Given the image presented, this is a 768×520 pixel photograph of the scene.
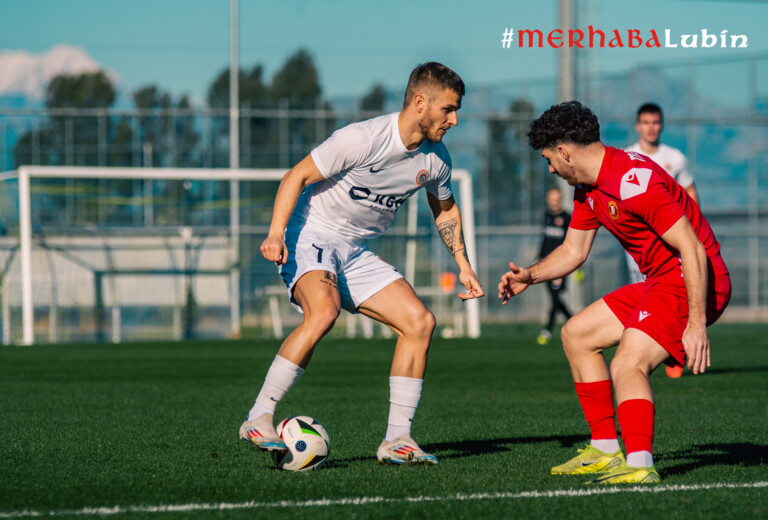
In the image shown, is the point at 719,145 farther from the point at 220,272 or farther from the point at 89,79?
the point at 89,79

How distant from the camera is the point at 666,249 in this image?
14.3 feet

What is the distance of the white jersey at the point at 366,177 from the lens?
491cm

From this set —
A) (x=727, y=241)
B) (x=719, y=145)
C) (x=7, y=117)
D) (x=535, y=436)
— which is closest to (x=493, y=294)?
(x=727, y=241)

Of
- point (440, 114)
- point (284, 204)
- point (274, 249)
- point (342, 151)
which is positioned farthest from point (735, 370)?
point (274, 249)

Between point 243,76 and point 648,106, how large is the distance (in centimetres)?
3439

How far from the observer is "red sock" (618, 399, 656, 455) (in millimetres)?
4191

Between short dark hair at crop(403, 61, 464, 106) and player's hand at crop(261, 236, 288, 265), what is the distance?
0.97 meters

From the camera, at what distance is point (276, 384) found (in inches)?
187

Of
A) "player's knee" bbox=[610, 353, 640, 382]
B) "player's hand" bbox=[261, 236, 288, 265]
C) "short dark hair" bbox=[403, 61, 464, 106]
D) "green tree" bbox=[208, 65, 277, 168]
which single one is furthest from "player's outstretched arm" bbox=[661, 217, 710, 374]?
"green tree" bbox=[208, 65, 277, 168]

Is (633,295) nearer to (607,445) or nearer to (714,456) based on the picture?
(607,445)

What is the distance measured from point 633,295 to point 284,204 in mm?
1667

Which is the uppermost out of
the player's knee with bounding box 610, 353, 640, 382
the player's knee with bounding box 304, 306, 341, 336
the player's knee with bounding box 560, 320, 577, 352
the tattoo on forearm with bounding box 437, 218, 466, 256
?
the tattoo on forearm with bounding box 437, 218, 466, 256

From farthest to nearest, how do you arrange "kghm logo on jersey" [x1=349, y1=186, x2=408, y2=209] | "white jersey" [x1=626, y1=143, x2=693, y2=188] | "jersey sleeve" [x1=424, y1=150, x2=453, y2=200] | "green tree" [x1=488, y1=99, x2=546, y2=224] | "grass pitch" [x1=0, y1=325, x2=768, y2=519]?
"green tree" [x1=488, y1=99, x2=546, y2=224], "white jersey" [x1=626, y1=143, x2=693, y2=188], "jersey sleeve" [x1=424, y1=150, x2=453, y2=200], "kghm logo on jersey" [x1=349, y1=186, x2=408, y2=209], "grass pitch" [x1=0, y1=325, x2=768, y2=519]

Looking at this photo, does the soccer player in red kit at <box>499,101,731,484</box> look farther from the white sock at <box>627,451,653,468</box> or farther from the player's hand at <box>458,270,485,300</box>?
the player's hand at <box>458,270,485,300</box>
